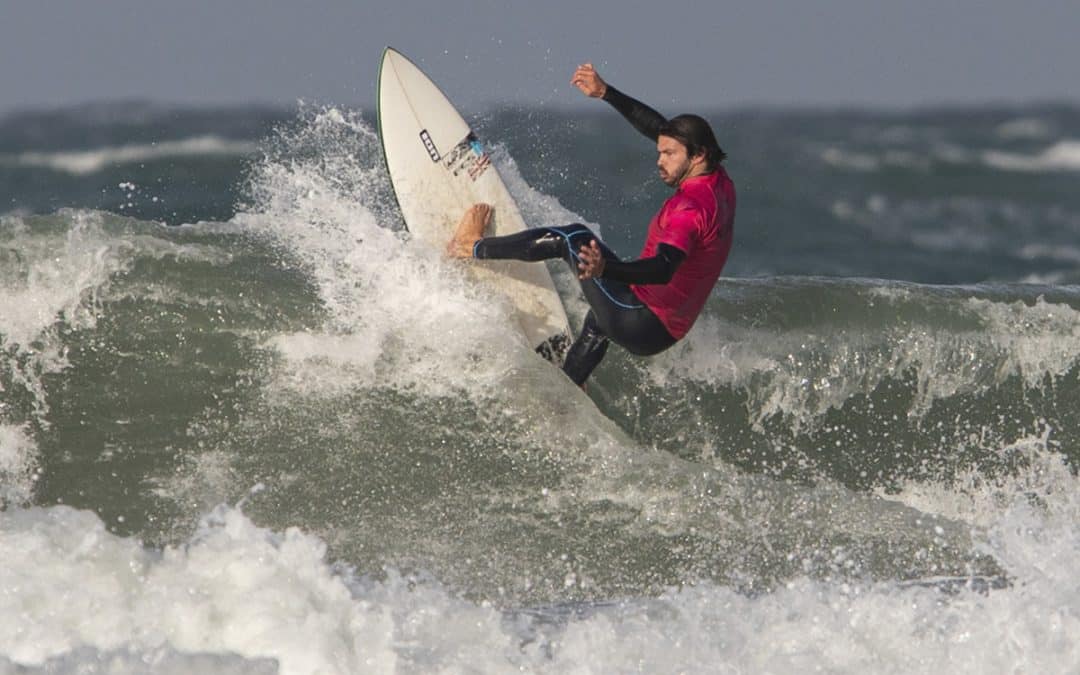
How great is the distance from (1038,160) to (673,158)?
456 inches

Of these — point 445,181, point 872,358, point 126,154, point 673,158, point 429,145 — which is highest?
point 673,158

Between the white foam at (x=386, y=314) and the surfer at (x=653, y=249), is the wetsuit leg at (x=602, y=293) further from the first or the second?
the white foam at (x=386, y=314)

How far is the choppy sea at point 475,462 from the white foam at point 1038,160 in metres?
7.97

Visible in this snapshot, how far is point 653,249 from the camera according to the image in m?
5.35

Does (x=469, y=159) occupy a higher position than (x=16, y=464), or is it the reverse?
(x=469, y=159)

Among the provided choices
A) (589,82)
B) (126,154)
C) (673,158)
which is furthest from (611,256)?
(126,154)

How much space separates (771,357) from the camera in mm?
6570

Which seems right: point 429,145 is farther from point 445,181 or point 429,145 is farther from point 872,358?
point 872,358

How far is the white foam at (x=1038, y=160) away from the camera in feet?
49.6

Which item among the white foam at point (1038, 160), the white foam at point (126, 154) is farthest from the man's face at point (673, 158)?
the white foam at point (1038, 160)

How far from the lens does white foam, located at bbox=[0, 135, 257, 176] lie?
12.7m

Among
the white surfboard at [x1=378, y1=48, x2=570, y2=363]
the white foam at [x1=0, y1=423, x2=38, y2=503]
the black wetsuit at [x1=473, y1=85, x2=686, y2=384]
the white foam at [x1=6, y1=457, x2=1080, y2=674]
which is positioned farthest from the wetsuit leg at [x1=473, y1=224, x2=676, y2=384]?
the white foam at [x1=0, y1=423, x2=38, y2=503]

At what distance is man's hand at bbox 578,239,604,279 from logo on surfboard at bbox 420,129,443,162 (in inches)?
58.2

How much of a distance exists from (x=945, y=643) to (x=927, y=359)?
2.86 metres
